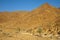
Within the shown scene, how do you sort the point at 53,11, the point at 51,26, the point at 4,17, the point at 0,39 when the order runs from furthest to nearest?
1. the point at 4,17
2. the point at 53,11
3. the point at 51,26
4. the point at 0,39

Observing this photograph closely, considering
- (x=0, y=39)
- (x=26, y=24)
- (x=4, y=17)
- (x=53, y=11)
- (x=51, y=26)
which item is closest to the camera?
(x=0, y=39)

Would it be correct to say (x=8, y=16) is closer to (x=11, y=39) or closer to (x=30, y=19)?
(x=30, y=19)

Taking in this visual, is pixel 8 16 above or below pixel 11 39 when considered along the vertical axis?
above

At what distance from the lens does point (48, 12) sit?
80.9 m

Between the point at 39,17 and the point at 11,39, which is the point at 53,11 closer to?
the point at 39,17

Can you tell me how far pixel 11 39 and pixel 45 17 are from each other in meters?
65.6

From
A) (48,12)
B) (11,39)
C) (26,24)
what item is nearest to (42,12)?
(48,12)

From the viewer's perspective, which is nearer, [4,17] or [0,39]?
[0,39]

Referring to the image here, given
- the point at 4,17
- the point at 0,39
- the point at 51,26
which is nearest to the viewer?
the point at 0,39

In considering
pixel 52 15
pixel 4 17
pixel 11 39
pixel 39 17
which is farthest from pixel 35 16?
pixel 11 39

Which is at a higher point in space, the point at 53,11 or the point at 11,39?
the point at 53,11

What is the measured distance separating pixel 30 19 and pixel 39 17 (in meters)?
A: 5.00

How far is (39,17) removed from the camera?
261ft

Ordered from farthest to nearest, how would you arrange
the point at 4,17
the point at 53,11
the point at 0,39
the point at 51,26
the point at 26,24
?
the point at 4,17 < the point at 53,11 < the point at 26,24 < the point at 51,26 < the point at 0,39
